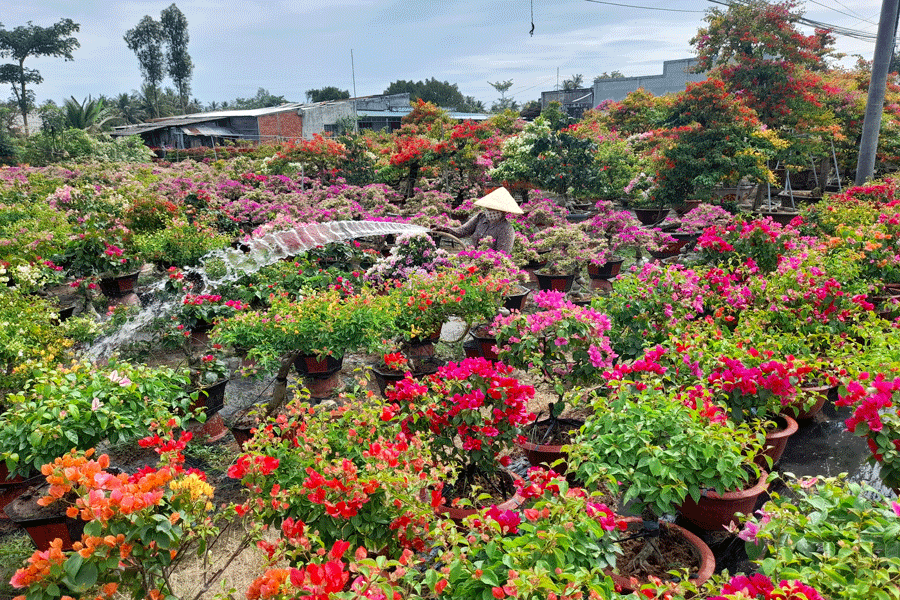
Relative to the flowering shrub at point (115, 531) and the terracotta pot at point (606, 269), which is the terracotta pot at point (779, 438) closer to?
the flowering shrub at point (115, 531)

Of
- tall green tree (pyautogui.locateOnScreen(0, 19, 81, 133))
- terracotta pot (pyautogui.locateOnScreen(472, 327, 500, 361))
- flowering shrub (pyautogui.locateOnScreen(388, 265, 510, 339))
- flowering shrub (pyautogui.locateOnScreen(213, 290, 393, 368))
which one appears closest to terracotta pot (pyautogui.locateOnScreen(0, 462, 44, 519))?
flowering shrub (pyautogui.locateOnScreen(213, 290, 393, 368))

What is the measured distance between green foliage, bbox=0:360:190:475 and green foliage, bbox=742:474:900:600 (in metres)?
2.74

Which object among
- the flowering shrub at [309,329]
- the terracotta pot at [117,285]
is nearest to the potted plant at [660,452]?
the flowering shrub at [309,329]

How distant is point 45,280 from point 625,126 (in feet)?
51.1

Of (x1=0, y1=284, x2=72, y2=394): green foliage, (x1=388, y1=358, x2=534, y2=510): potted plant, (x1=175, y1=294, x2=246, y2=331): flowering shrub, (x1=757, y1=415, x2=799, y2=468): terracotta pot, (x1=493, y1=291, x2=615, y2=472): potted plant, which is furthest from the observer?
(x1=175, y1=294, x2=246, y2=331): flowering shrub

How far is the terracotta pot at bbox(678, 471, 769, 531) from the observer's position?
2.69 meters

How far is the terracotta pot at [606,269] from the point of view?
7.28m

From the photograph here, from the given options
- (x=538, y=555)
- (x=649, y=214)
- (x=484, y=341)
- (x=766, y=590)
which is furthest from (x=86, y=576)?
(x=649, y=214)

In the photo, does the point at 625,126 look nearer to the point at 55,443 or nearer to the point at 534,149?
the point at 534,149

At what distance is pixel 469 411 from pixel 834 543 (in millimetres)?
1531

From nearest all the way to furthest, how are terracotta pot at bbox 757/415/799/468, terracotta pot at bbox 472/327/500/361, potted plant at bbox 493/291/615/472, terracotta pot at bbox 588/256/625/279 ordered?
terracotta pot at bbox 757/415/799/468 < potted plant at bbox 493/291/615/472 < terracotta pot at bbox 472/327/500/361 < terracotta pot at bbox 588/256/625/279

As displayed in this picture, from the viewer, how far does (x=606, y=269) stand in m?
7.32

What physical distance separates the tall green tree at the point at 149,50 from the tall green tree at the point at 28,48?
13742 mm

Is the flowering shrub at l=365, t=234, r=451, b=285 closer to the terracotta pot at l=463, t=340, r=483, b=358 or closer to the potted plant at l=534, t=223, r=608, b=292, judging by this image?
the terracotta pot at l=463, t=340, r=483, b=358
